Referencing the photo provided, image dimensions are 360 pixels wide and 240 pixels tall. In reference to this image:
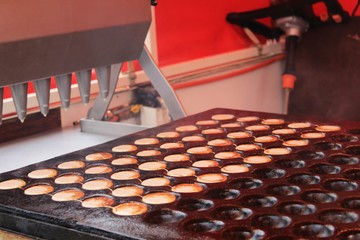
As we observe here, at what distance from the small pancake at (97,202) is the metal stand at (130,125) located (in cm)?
74

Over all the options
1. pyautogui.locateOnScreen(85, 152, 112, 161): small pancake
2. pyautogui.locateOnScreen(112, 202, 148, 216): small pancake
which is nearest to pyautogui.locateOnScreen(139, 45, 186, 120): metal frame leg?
pyautogui.locateOnScreen(85, 152, 112, 161): small pancake

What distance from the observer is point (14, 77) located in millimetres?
1321

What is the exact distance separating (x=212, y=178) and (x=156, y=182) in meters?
0.13

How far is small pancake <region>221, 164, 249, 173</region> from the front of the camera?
1258 mm

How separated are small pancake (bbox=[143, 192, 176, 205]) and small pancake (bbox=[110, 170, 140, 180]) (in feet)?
0.43

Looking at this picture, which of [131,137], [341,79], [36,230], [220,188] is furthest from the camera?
[341,79]

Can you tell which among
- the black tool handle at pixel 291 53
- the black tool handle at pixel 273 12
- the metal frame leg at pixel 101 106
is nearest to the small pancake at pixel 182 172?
the metal frame leg at pixel 101 106

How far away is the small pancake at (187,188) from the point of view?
1.14 m

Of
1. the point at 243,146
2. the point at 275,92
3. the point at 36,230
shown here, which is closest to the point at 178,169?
the point at 243,146

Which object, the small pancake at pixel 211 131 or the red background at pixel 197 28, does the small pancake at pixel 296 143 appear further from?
the red background at pixel 197 28

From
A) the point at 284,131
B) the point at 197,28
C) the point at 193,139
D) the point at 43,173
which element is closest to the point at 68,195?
the point at 43,173

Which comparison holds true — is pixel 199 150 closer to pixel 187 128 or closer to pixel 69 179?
pixel 187 128

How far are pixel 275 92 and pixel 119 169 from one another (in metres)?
2.51

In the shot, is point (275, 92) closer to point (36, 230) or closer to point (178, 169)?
point (178, 169)
